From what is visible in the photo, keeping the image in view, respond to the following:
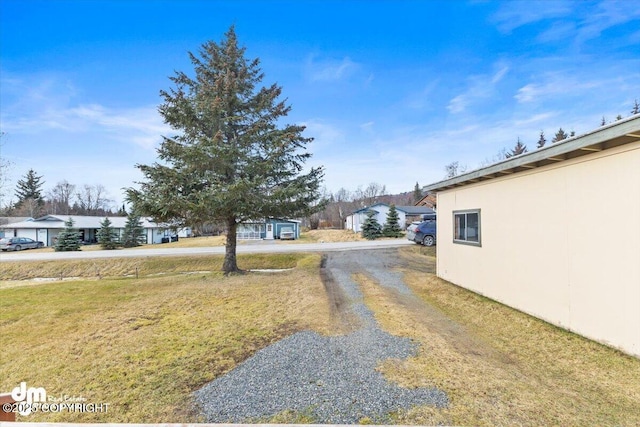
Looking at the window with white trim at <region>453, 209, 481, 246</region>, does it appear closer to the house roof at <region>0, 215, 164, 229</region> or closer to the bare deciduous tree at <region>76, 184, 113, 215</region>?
the house roof at <region>0, 215, 164, 229</region>

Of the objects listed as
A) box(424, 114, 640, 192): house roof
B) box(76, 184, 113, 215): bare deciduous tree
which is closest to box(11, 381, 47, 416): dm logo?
box(424, 114, 640, 192): house roof

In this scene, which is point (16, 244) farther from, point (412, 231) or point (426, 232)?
point (426, 232)

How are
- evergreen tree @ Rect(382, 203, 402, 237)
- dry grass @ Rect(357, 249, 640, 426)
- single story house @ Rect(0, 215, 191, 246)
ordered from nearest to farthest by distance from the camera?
1. dry grass @ Rect(357, 249, 640, 426)
2. evergreen tree @ Rect(382, 203, 402, 237)
3. single story house @ Rect(0, 215, 191, 246)

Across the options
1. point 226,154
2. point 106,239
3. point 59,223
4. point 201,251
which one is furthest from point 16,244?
point 226,154

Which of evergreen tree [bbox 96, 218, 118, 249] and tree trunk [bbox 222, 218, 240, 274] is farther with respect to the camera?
evergreen tree [bbox 96, 218, 118, 249]

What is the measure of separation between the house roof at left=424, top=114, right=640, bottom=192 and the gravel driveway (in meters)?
3.78

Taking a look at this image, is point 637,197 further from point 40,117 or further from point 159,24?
point 40,117

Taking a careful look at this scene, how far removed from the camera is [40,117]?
1438 centimetres

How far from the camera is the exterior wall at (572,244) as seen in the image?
3650 mm

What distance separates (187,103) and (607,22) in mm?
12572

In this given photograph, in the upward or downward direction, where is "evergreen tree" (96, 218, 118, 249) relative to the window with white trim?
downward

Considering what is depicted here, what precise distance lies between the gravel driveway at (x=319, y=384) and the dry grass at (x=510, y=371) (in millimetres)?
213

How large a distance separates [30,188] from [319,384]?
65.3 meters

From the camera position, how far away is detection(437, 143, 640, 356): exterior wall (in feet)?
12.0
